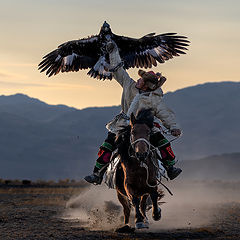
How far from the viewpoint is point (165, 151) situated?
10.5 metres

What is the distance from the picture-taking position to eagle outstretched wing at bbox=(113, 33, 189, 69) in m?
12.6

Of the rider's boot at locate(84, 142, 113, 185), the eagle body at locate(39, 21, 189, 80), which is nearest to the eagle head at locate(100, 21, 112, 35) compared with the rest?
the eagle body at locate(39, 21, 189, 80)

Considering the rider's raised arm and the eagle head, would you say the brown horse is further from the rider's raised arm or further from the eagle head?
the eagle head

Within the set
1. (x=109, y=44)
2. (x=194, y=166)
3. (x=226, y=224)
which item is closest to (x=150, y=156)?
(x=109, y=44)

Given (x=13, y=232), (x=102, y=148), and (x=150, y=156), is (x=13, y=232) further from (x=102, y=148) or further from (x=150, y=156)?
(x=150, y=156)

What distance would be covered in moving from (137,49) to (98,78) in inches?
45.9

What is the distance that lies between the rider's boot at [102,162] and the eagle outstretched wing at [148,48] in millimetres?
2883

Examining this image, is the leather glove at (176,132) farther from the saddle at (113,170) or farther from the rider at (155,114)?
the saddle at (113,170)

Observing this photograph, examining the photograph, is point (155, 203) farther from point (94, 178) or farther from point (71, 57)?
point (71, 57)

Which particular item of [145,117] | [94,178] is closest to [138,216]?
[94,178]

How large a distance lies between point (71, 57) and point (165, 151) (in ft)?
12.9

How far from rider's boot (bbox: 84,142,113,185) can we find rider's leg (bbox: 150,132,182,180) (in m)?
0.97

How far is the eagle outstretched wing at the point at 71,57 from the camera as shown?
13.0m

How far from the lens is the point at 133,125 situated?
32.6 ft
